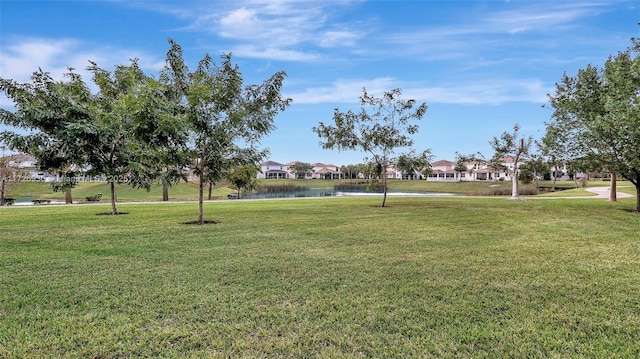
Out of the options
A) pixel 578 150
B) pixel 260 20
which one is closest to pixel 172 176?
pixel 260 20

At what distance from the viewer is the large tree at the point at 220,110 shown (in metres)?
10.2

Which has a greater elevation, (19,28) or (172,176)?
(19,28)

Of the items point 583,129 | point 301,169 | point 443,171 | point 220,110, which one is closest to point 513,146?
point 583,129

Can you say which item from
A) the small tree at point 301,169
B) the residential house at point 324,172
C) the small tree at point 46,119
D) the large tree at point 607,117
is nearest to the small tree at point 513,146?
the large tree at point 607,117

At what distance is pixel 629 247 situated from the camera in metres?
7.59

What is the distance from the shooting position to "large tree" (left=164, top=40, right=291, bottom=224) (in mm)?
10234

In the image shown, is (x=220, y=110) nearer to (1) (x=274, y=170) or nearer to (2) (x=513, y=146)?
(2) (x=513, y=146)

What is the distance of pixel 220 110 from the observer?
10711mm

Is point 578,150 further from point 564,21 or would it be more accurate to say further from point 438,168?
point 438,168

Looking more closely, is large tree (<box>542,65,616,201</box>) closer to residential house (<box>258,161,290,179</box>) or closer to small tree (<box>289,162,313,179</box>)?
small tree (<box>289,162,313,179</box>)

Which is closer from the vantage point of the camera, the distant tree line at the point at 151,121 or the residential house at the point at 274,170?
the distant tree line at the point at 151,121

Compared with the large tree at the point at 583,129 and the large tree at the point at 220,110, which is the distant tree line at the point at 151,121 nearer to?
the large tree at the point at 220,110

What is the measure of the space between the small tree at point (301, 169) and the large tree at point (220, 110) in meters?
83.6

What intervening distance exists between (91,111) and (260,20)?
681 centimetres
